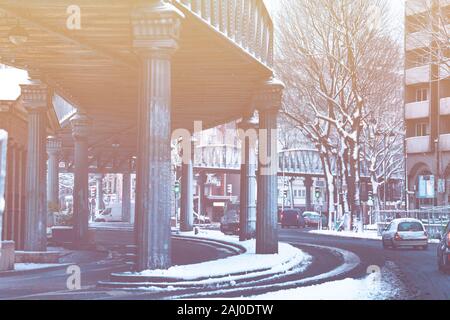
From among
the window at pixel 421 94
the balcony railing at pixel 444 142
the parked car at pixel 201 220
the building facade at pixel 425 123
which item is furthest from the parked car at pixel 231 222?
the parked car at pixel 201 220

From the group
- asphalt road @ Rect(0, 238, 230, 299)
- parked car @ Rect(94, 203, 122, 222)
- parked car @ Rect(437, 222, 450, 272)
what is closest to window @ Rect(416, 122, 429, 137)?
parked car @ Rect(94, 203, 122, 222)

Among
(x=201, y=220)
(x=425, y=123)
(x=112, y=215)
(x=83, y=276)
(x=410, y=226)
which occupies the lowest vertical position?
(x=201, y=220)

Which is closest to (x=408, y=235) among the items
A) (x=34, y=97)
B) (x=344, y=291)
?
(x=34, y=97)

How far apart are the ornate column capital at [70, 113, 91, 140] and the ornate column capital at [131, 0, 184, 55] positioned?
67.3 feet

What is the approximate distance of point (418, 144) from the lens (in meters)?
70.4

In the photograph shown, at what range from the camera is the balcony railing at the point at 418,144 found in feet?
227

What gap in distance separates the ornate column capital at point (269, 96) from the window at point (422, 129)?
4394 cm

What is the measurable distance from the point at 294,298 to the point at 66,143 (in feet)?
166

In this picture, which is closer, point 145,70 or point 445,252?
point 145,70

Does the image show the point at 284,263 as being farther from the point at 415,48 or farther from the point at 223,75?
the point at 415,48

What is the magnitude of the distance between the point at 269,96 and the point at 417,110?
43366mm

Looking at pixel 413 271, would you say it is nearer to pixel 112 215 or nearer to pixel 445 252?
pixel 445 252

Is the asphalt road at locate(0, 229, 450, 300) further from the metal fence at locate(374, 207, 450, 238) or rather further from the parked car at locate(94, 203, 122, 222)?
the parked car at locate(94, 203, 122, 222)

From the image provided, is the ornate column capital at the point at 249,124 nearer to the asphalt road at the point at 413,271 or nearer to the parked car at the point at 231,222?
the asphalt road at the point at 413,271
